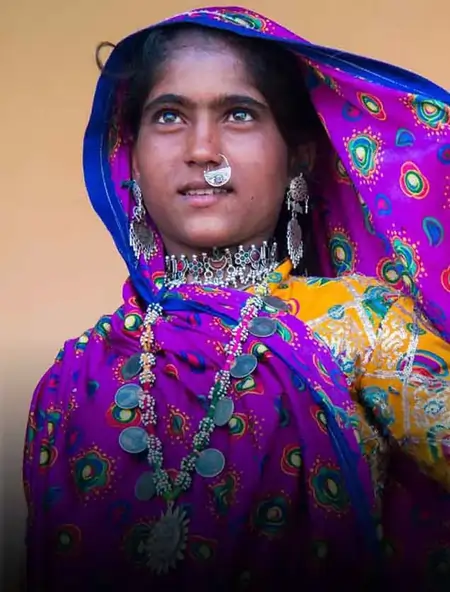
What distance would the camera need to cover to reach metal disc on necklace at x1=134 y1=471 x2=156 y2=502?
3.22 feet

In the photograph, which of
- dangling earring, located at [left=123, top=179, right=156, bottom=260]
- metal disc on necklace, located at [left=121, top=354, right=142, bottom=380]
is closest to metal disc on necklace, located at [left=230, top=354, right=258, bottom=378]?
metal disc on necklace, located at [left=121, top=354, right=142, bottom=380]

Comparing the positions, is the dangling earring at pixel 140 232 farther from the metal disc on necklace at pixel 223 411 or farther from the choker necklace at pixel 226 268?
the metal disc on necklace at pixel 223 411

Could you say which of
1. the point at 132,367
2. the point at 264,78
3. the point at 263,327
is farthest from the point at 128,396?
the point at 264,78

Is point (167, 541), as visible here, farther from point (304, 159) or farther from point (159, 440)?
point (304, 159)

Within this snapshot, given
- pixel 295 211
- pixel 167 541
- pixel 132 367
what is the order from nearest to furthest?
1. pixel 167 541
2. pixel 132 367
3. pixel 295 211

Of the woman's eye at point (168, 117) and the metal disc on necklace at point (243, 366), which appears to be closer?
the metal disc on necklace at point (243, 366)

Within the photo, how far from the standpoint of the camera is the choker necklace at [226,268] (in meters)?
1.13

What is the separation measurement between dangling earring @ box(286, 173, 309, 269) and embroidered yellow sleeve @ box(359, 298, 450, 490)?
149 mm

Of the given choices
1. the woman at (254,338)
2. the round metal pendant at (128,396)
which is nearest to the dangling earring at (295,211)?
the woman at (254,338)

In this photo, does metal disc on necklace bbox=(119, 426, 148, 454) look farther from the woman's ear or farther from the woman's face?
the woman's ear

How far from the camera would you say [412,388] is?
0.98 meters

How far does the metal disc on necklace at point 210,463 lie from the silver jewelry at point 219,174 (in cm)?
28

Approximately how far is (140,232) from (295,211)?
176 mm

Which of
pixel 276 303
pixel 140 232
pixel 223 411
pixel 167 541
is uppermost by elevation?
pixel 140 232
